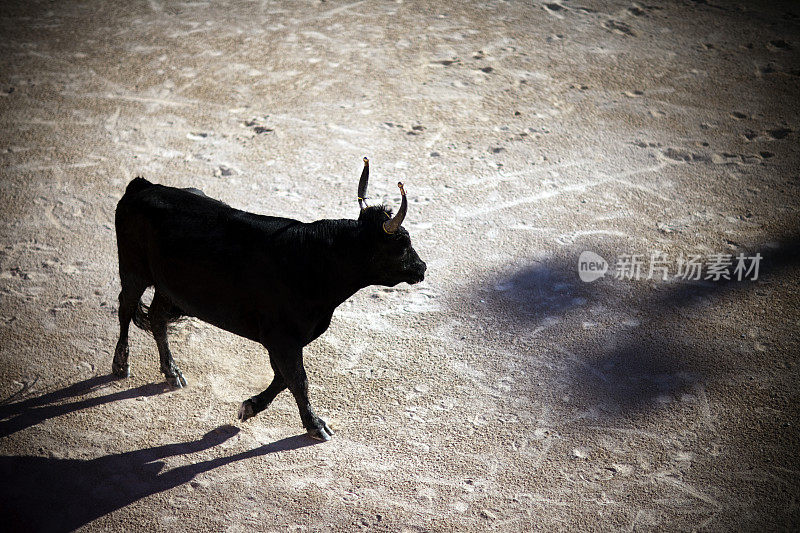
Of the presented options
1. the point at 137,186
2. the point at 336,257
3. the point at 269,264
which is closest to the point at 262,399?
the point at 269,264

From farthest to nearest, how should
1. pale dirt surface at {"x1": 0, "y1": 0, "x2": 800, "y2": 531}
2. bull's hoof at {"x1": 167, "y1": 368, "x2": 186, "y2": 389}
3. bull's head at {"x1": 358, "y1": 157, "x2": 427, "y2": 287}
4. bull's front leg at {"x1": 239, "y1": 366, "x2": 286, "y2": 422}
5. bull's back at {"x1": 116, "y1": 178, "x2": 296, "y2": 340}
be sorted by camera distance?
bull's hoof at {"x1": 167, "y1": 368, "x2": 186, "y2": 389} < bull's front leg at {"x1": 239, "y1": 366, "x2": 286, "y2": 422} < pale dirt surface at {"x1": 0, "y1": 0, "x2": 800, "y2": 531} < bull's back at {"x1": 116, "y1": 178, "x2": 296, "y2": 340} < bull's head at {"x1": 358, "y1": 157, "x2": 427, "y2": 287}

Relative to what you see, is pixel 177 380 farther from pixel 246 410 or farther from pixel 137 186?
pixel 137 186

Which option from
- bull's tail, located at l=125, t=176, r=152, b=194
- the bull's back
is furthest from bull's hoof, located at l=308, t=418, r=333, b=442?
bull's tail, located at l=125, t=176, r=152, b=194

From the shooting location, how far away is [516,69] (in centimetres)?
987

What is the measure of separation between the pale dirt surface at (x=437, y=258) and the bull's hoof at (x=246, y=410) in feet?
0.58

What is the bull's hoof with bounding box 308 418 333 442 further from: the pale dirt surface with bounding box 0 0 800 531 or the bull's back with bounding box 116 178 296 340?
the bull's back with bounding box 116 178 296 340

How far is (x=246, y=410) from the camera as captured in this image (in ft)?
16.4

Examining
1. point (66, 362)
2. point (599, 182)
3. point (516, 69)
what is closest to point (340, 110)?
point (516, 69)

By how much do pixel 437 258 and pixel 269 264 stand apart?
2.61 metres

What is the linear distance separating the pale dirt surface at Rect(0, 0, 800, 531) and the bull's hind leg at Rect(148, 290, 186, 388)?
14 centimetres

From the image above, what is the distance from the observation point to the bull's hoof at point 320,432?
499cm

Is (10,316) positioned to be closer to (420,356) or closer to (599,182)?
(420,356)

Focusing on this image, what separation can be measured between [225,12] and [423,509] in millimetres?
8950

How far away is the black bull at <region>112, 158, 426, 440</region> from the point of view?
4.55 metres
